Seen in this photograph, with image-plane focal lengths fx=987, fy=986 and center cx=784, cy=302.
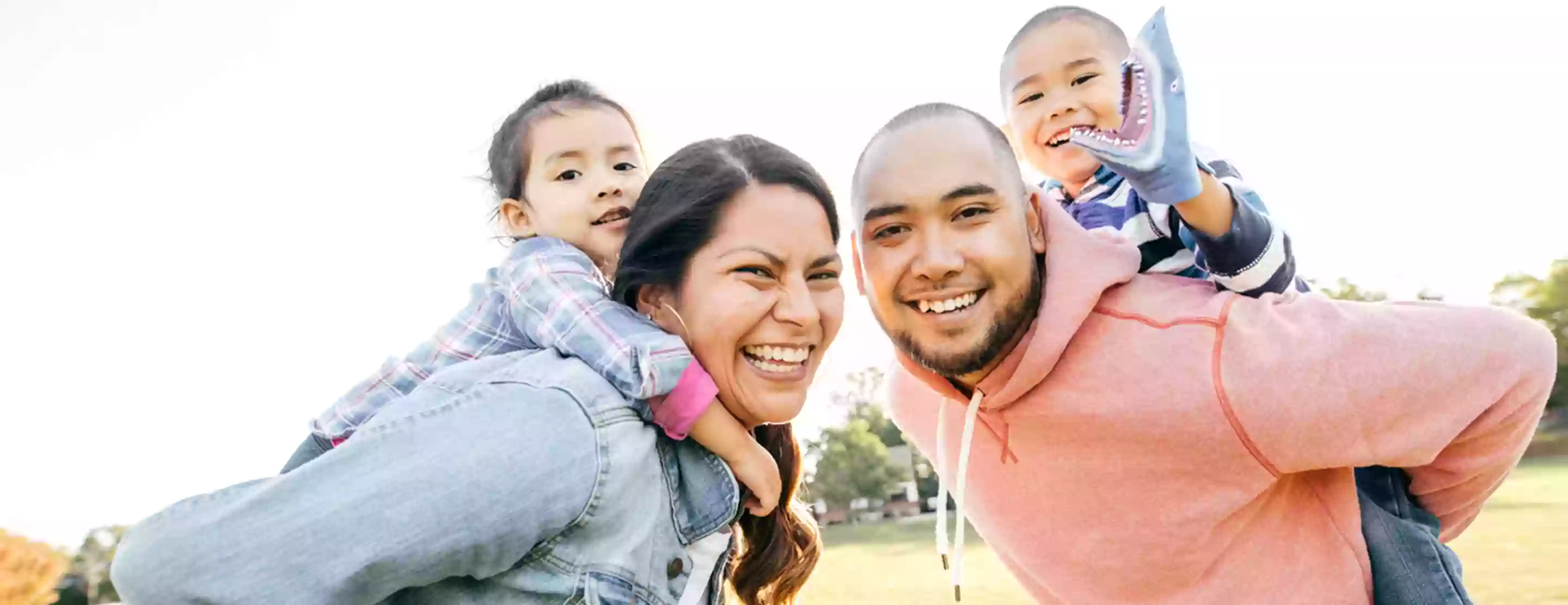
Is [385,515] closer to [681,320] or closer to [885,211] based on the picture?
[681,320]

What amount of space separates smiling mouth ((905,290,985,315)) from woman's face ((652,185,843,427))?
358mm

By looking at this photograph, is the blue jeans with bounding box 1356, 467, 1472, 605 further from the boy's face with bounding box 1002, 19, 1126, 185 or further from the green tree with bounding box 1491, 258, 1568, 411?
the green tree with bounding box 1491, 258, 1568, 411

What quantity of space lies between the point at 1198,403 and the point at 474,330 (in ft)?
6.09

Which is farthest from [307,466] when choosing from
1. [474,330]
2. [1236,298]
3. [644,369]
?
[1236,298]

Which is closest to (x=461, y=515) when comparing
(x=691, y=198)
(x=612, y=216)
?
(x=691, y=198)

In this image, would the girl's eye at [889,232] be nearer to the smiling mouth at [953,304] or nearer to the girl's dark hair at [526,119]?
the smiling mouth at [953,304]

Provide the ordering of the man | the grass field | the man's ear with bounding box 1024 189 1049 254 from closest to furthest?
the man < the man's ear with bounding box 1024 189 1049 254 < the grass field

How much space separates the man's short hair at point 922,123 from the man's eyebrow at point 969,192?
0.12m

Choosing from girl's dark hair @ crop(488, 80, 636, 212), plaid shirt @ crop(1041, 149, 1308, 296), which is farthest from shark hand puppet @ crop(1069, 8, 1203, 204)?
girl's dark hair @ crop(488, 80, 636, 212)

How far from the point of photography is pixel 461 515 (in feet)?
5.33

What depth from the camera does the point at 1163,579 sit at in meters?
2.52

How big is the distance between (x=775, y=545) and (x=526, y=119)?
4.90 feet

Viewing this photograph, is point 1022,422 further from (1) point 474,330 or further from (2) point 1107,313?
(1) point 474,330

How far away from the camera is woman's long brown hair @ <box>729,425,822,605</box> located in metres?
2.64
